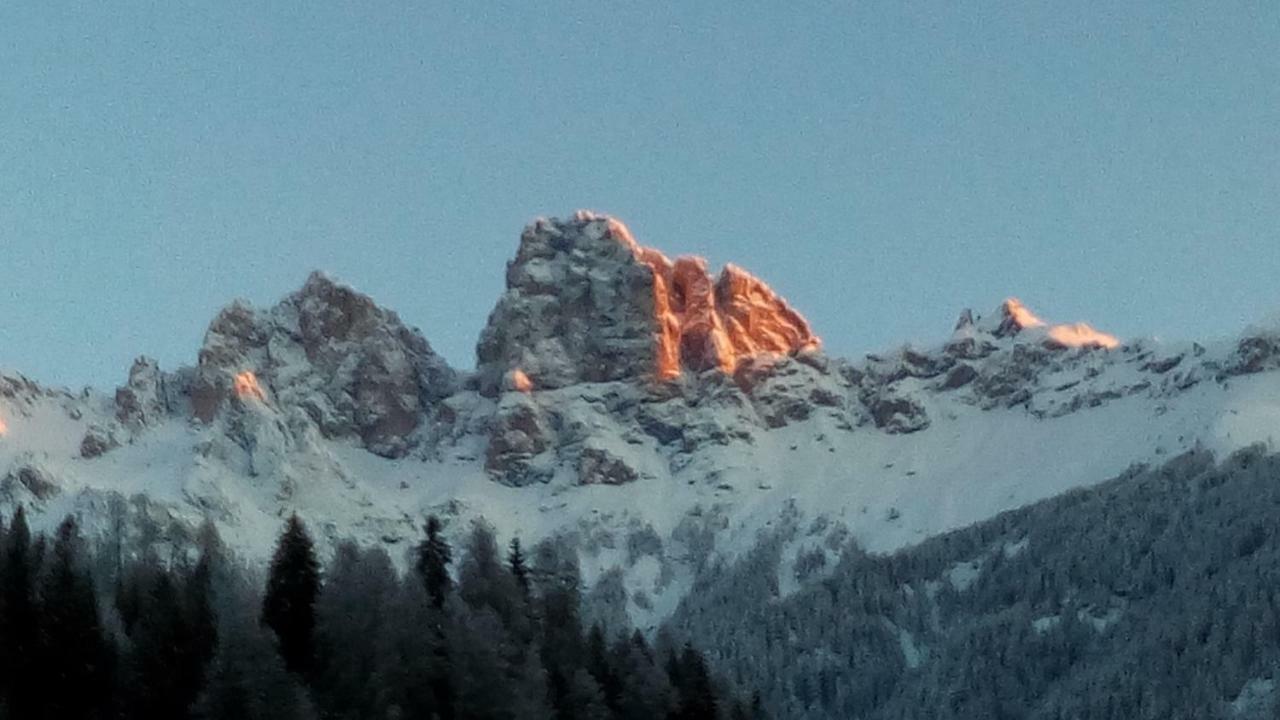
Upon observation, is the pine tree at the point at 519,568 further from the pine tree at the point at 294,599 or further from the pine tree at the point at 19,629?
the pine tree at the point at 19,629

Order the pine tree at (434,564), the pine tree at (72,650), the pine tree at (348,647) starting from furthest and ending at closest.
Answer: the pine tree at (434,564) < the pine tree at (348,647) < the pine tree at (72,650)

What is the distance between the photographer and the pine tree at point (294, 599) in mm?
91438

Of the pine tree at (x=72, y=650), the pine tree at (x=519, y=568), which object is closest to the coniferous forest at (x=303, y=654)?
the pine tree at (x=72, y=650)

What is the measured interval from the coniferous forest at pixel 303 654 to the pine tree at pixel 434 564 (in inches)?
8.0

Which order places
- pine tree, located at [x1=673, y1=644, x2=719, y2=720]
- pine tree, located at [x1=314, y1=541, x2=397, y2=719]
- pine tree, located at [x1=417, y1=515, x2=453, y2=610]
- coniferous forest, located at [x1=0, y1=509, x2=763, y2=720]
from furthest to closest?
pine tree, located at [x1=417, y1=515, x2=453, y2=610]
pine tree, located at [x1=673, y1=644, x2=719, y2=720]
pine tree, located at [x1=314, y1=541, x2=397, y2=719]
coniferous forest, located at [x1=0, y1=509, x2=763, y2=720]

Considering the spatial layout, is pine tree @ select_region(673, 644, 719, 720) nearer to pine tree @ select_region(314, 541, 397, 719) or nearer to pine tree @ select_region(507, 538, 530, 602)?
pine tree @ select_region(507, 538, 530, 602)

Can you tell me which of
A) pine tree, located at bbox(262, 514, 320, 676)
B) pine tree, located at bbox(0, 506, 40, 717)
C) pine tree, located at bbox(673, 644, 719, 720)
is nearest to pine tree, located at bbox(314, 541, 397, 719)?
pine tree, located at bbox(262, 514, 320, 676)

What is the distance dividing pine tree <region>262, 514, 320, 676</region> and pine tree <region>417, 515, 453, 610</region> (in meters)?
11.5

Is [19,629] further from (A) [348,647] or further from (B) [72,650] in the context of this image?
(A) [348,647]

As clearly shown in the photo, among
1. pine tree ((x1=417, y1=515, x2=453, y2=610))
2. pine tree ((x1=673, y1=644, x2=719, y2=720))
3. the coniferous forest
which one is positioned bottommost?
pine tree ((x1=673, y1=644, x2=719, y2=720))

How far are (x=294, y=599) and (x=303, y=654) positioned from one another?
2.96m

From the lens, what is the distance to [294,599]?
9319 cm

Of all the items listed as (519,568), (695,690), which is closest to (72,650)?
(695,690)

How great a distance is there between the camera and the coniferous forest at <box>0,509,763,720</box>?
83.7 metres
